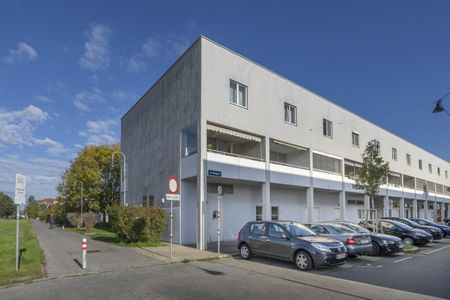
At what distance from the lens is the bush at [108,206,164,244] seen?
19.2 metres

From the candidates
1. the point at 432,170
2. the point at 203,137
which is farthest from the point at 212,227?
the point at 432,170

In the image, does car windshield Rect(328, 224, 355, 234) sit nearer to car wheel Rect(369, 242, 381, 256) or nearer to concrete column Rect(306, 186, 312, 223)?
car wheel Rect(369, 242, 381, 256)

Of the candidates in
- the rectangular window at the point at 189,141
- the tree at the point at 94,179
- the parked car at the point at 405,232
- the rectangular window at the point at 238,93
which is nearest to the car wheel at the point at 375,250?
the parked car at the point at 405,232

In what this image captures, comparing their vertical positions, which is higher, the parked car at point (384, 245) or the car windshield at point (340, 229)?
the car windshield at point (340, 229)

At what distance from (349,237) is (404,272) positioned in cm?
291

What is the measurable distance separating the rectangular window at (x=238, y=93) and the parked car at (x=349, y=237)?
326 inches

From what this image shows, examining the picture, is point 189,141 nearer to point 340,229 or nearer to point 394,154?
point 340,229

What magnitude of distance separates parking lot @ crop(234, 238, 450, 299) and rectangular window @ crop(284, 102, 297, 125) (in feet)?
36.9

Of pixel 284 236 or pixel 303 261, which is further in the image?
pixel 284 236

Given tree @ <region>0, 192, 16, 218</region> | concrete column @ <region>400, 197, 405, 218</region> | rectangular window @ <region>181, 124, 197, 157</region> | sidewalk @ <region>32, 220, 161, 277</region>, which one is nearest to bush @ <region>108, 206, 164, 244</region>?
sidewalk @ <region>32, 220, 161, 277</region>

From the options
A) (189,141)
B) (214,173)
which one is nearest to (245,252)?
(214,173)

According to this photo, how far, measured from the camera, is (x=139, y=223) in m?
19.2

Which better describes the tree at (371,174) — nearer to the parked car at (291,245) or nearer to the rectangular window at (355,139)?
the rectangular window at (355,139)

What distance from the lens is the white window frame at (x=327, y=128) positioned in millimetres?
28700
